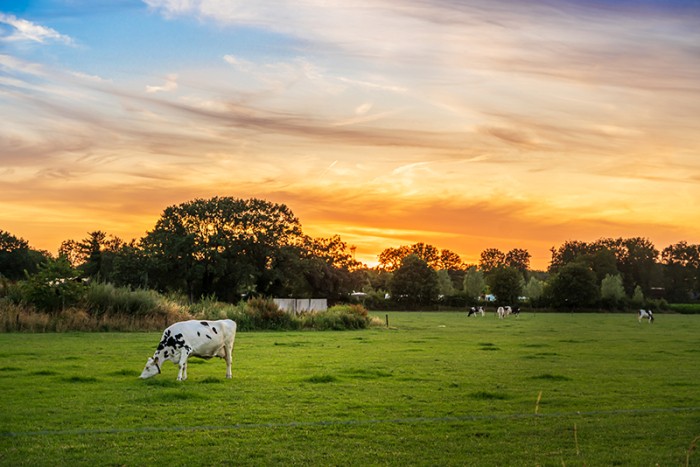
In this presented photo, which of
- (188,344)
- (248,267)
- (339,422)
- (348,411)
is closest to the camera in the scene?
(339,422)

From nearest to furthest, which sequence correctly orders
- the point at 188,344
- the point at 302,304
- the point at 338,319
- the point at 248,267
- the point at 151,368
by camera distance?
the point at 151,368 → the point at 188,344 → the point at 338,319 → the point at 302,304 → the point at 248,267

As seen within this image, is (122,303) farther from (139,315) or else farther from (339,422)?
(339,422)

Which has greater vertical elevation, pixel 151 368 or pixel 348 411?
pixel 151 368

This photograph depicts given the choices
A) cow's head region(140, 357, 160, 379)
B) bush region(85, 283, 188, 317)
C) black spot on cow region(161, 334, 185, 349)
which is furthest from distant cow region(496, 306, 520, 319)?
cow's head region(140, 357, 160, 379)

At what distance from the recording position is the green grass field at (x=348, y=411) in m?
10.9

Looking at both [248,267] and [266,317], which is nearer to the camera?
Result: [266,317]

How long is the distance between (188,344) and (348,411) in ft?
19.7

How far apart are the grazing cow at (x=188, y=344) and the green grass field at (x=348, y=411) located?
478 mm

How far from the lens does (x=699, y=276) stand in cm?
17912

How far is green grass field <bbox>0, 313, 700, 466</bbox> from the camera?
10930 mm

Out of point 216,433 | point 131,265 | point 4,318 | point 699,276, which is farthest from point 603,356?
point 699,276

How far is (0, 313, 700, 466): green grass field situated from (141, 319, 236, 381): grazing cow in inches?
18.8

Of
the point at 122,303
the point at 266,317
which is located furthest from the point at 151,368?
the point at 266,317

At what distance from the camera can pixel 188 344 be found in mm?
18844
